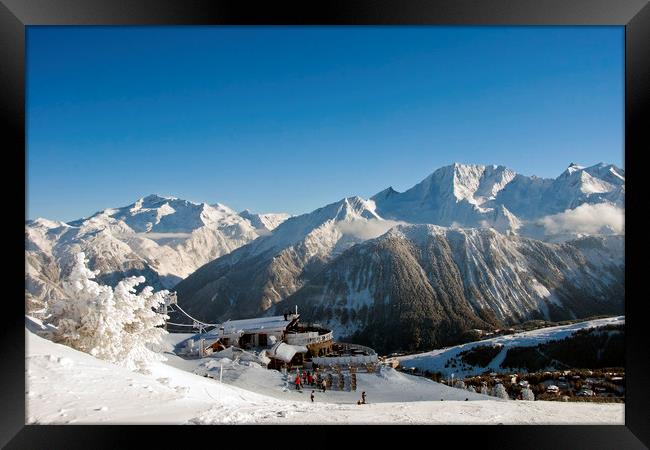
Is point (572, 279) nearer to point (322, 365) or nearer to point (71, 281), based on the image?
point (322, 365)

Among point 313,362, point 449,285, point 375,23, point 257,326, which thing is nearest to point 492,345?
point 257,326

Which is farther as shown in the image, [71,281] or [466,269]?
[466,269]

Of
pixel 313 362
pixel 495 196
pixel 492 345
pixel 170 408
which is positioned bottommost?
pixel 492 345

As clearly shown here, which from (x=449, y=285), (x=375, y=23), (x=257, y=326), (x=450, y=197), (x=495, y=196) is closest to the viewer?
(x=375, y=23)

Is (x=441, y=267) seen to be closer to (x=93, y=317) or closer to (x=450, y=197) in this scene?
(x=450, y=197)

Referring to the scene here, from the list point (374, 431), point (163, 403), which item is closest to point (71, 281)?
point (163, 403)

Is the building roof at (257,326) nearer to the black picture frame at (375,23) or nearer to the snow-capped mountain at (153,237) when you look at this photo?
the black picture frame at (375,23)
